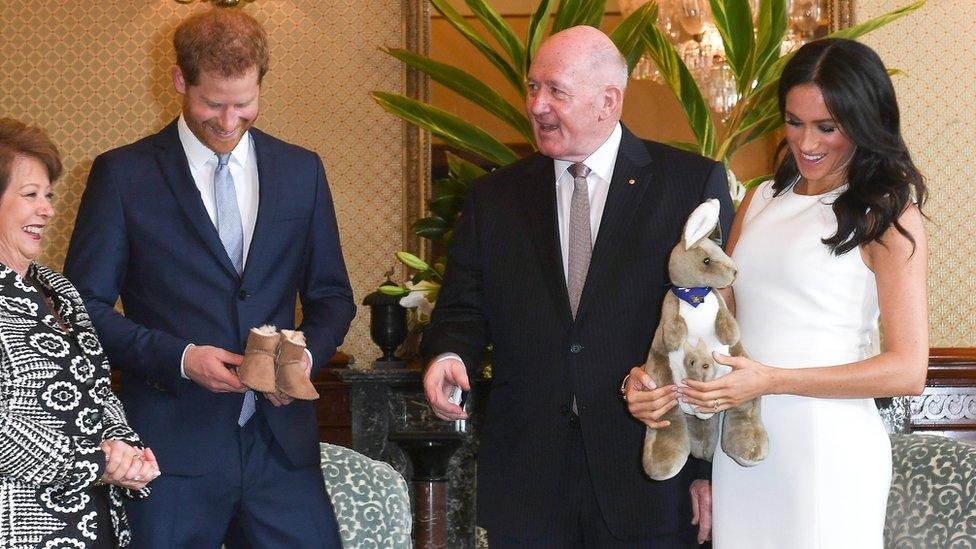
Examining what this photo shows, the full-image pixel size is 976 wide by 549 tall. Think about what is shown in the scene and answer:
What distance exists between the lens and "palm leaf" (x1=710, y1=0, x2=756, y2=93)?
381 centimetres

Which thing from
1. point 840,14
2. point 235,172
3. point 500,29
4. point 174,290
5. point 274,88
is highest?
point 840,14

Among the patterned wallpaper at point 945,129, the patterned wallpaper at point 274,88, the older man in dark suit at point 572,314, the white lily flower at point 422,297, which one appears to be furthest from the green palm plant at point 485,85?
the patterned wallpaper at point 945,129

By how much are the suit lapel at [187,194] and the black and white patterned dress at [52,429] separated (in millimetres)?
270

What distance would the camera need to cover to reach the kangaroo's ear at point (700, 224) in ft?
6.41

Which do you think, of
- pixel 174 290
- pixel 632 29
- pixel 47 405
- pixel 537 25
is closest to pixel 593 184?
pixel 174 290

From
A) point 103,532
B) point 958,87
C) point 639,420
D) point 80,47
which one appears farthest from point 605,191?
point 80,47

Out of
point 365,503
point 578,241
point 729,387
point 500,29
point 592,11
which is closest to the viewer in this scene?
point 729,387

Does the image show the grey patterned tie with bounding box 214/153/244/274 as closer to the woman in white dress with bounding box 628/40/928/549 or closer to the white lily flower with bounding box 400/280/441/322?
the woman in white dress with bounding box 628/40/928/549

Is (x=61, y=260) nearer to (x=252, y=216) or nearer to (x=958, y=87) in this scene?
(x=252, y=216)

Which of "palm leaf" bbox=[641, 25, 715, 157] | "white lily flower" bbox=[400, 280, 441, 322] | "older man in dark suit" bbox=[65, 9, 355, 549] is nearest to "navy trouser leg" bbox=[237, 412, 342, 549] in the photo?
"older man in dark suit" bbox=[65, 9, 355, 549]

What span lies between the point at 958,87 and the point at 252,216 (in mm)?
4321

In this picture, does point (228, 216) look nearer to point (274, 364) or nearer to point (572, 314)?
point (274, 364)

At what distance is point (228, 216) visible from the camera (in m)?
2.19

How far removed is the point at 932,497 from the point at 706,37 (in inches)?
129
